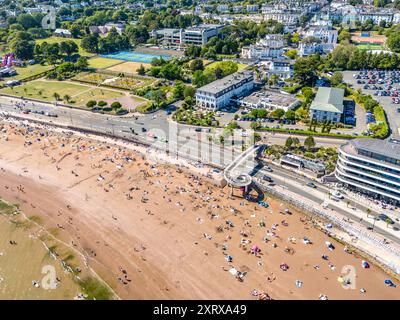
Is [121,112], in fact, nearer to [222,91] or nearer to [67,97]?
[67,97]

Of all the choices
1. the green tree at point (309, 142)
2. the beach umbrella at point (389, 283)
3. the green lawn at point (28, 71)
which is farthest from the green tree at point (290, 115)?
the green lawn at point (28, 71)

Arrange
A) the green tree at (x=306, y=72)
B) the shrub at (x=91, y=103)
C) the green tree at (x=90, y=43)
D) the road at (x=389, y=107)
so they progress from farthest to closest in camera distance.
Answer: the green tree at (x=90, y=43) → the green tree at (x=306, y=72) → the shrub at (x=91, y=103) → the road at (x=389, y=107)

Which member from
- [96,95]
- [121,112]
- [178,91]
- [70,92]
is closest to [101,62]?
[70,92]

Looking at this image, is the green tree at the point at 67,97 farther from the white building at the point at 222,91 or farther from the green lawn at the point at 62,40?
the green lawn at the point at 62,40

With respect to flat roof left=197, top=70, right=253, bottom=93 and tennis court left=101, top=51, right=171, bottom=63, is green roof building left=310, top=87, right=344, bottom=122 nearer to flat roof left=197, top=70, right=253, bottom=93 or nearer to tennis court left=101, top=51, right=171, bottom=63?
flat roof left=197, top=70, right=253, bottom=93

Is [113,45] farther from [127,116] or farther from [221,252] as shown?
[221,252]

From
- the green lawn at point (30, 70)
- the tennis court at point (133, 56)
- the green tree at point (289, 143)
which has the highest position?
the tennis court at point (133, 56)
